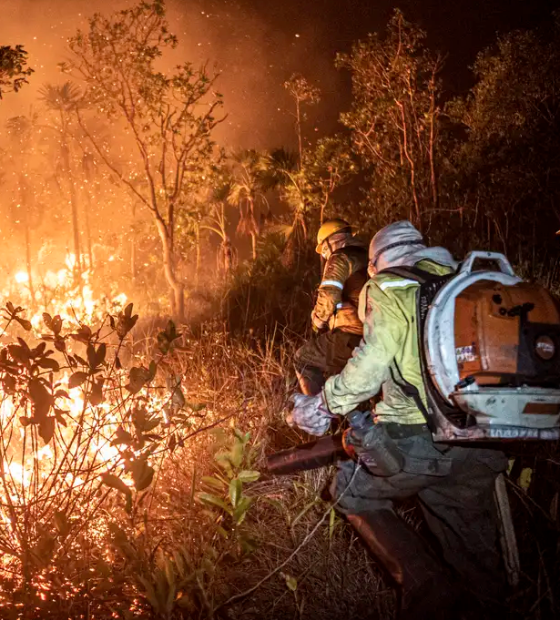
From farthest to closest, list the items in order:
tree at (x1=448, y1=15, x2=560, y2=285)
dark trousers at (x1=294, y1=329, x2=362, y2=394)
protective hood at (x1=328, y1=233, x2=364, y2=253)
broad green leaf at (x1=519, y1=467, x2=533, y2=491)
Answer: tree at (x1=448, y1=15, x2=560, y2=285)
protective hood at (x1=328, y1=233, x2=364, y2=253)
dark trousers at (x1=294, y1=329, x2=362, y2=394)
broad green leaf at (x1=519, y1=467, x2=533, y2=491)

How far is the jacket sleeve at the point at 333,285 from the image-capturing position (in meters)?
5.22

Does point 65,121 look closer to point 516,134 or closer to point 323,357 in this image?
point 516,134

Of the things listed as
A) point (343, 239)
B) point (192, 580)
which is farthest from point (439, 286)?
point (343, 239)

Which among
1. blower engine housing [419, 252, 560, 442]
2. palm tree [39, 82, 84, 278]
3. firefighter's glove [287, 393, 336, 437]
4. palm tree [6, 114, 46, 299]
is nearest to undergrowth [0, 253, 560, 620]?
firefighter's glove [287, 393, 336, 437]

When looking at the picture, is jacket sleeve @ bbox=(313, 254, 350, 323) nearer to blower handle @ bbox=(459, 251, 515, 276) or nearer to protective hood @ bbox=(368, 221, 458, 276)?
protective hood @ bbox=(368, 221, 458, 276)

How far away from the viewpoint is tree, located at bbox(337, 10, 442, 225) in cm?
1531

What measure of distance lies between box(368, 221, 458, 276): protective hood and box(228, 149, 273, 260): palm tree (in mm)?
16216

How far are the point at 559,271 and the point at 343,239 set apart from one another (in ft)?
10.6

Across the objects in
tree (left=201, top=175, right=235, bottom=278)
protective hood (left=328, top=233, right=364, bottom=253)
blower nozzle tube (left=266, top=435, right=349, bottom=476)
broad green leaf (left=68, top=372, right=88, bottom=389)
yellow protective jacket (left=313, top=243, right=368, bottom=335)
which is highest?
tree (left=201, top=175, right=235, bottom=278)

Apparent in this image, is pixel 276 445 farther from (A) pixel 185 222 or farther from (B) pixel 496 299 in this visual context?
(A) pixel 185 222

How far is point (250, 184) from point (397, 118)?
5.73 meters

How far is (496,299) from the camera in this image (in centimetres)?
236

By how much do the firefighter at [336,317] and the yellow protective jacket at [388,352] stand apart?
2.23 m

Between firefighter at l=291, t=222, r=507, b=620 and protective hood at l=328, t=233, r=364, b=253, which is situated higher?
protective hood at l=328, t=233, r=364, b=253
